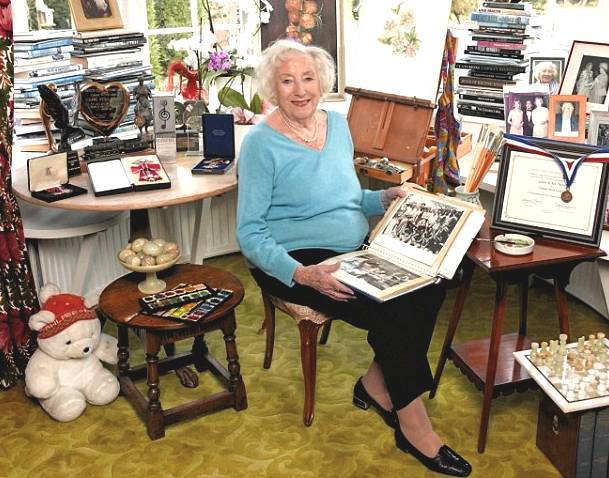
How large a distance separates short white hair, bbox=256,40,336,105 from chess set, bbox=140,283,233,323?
661 mm

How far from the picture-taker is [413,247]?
2389 mm

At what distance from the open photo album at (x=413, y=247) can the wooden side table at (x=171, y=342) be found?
42 centimetres

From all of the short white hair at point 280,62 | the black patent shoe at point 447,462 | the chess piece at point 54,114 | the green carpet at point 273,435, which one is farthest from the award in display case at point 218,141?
the black patent shoe at point 447,462

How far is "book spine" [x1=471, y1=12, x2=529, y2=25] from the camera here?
3.23m

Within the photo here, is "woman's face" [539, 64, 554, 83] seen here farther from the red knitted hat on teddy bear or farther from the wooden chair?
the red knitted hat on teddy bear

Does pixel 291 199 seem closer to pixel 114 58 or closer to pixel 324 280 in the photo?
pixel 324 280

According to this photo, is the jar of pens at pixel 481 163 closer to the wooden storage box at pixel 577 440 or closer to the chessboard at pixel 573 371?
the chessboard at pixel 573 371

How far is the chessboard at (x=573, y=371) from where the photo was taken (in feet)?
6.97

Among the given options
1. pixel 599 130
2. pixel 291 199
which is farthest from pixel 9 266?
pixel 599 130

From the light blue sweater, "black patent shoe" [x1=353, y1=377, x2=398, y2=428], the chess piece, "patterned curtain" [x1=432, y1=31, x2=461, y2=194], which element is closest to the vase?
the light blue sweater

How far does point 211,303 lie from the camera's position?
2.48m

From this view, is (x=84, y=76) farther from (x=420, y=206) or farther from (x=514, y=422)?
(x=514, y=422)

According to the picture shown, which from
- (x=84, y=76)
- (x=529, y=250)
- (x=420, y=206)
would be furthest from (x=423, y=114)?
(x=84, y=76)

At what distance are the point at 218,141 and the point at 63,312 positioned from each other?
83 cm
